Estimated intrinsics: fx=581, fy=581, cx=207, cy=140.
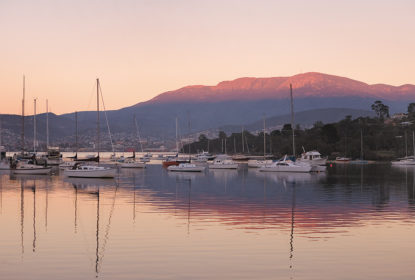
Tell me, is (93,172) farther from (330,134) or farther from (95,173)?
(330,134)

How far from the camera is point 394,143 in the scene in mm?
174125

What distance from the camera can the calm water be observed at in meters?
18.7

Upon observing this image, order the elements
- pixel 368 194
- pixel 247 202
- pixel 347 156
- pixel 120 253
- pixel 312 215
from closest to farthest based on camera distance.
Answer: pixel 120 253 → pixel 312 215 → pixel 247 202 → pixel 368 194 → pixel 347 156

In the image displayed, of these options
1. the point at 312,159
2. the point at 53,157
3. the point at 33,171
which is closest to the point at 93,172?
the point at 33,171

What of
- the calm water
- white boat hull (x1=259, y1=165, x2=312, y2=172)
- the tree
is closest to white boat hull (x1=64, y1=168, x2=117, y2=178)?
the calm water

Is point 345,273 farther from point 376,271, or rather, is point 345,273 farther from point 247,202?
point 247,202

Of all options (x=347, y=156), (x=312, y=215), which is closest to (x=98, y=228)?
(x=312, y=215)

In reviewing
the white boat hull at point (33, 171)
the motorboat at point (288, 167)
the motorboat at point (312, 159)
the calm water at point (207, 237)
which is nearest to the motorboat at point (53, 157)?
the white boat hull at point (33, 171)

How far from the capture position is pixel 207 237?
25.1 meters

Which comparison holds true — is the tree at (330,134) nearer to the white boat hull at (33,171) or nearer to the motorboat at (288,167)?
the motorboat at (288,167)

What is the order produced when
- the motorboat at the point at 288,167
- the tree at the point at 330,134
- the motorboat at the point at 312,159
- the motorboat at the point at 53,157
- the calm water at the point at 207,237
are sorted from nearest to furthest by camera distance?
1. the calm water at the point at 207,237
2. the motorboat at the point at 288,167
3. the motorboat at the point at 312,159
4. the motorboat at the point at 53,157
5. the tree at the point at 330,134

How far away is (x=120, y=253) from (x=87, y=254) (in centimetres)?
120

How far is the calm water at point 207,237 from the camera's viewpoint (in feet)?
61.5

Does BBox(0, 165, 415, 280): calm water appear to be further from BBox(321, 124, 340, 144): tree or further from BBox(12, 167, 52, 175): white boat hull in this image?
BBox(321, 124, 340, 144): tree
